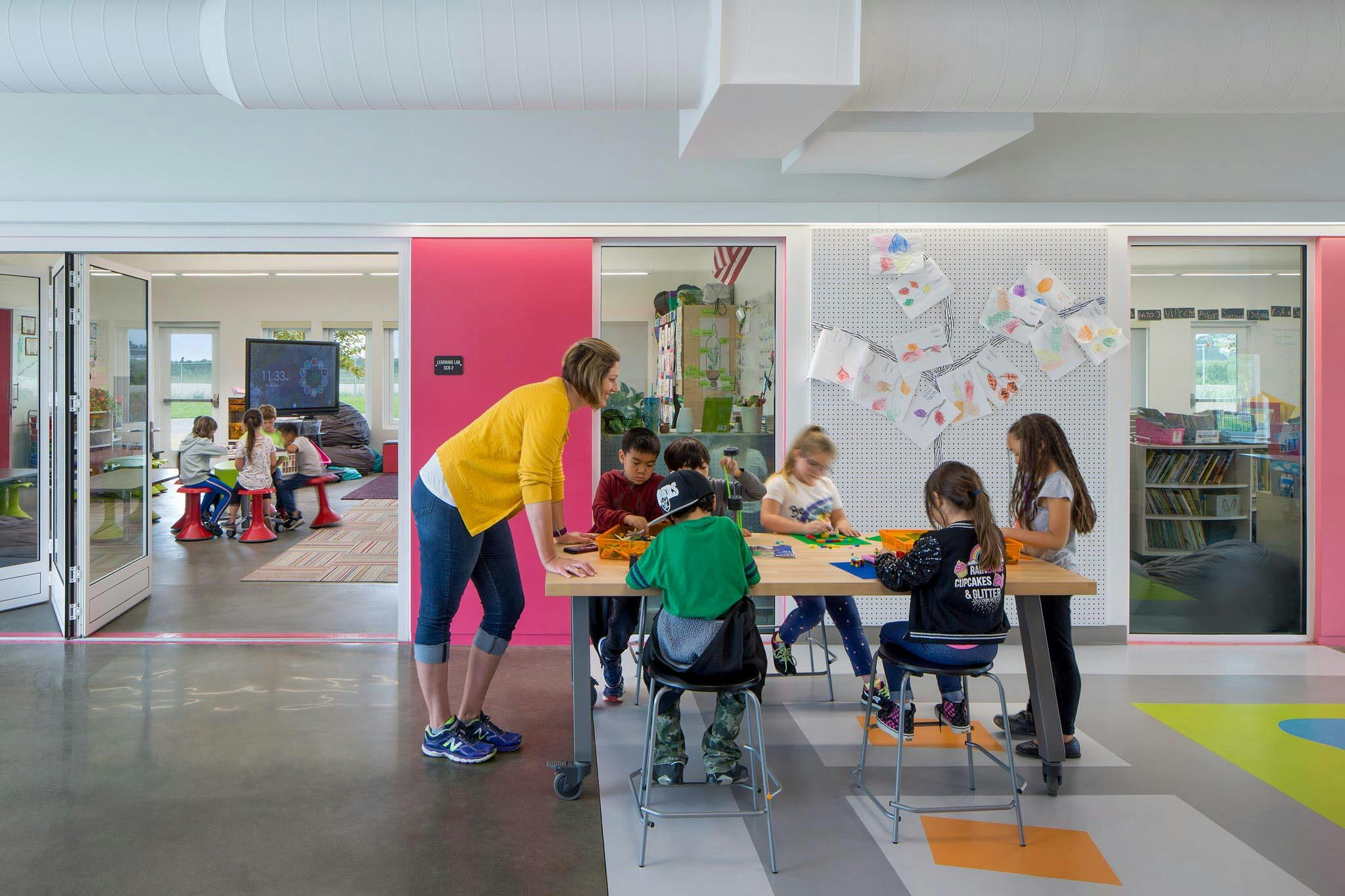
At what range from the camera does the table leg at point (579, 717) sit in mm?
3111

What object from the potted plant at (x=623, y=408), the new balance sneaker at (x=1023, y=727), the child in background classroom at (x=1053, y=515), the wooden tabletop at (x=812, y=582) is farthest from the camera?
the potted plant at (x=623, y=408)

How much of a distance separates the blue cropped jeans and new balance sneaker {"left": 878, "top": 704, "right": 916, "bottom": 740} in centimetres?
151

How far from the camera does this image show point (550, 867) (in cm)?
270

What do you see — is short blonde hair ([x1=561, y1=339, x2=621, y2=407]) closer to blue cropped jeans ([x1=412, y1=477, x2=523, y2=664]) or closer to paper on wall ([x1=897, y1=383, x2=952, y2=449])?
blue cropped jeans ([x1=412, y1=477, x2=523, y2=664])

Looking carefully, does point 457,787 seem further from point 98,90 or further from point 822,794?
point 98,90

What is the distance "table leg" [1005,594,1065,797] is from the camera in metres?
3.15

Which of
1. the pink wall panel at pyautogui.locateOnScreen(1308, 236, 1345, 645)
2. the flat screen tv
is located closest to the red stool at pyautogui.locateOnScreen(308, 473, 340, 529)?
the flat screen tv

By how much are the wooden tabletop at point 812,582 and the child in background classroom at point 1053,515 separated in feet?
0.42

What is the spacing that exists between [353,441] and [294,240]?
30.6ft

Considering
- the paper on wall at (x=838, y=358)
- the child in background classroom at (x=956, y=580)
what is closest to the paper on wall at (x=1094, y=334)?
the paper on wall at (x=838, y=358)

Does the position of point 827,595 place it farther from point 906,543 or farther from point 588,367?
point 588,367

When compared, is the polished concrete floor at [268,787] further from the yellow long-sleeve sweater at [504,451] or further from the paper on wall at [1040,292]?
the paper on wall at [1040,292]

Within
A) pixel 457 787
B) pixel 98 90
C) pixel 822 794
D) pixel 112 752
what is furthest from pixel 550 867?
pixel 98 90

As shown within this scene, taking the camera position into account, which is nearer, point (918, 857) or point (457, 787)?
point (918, 857)
